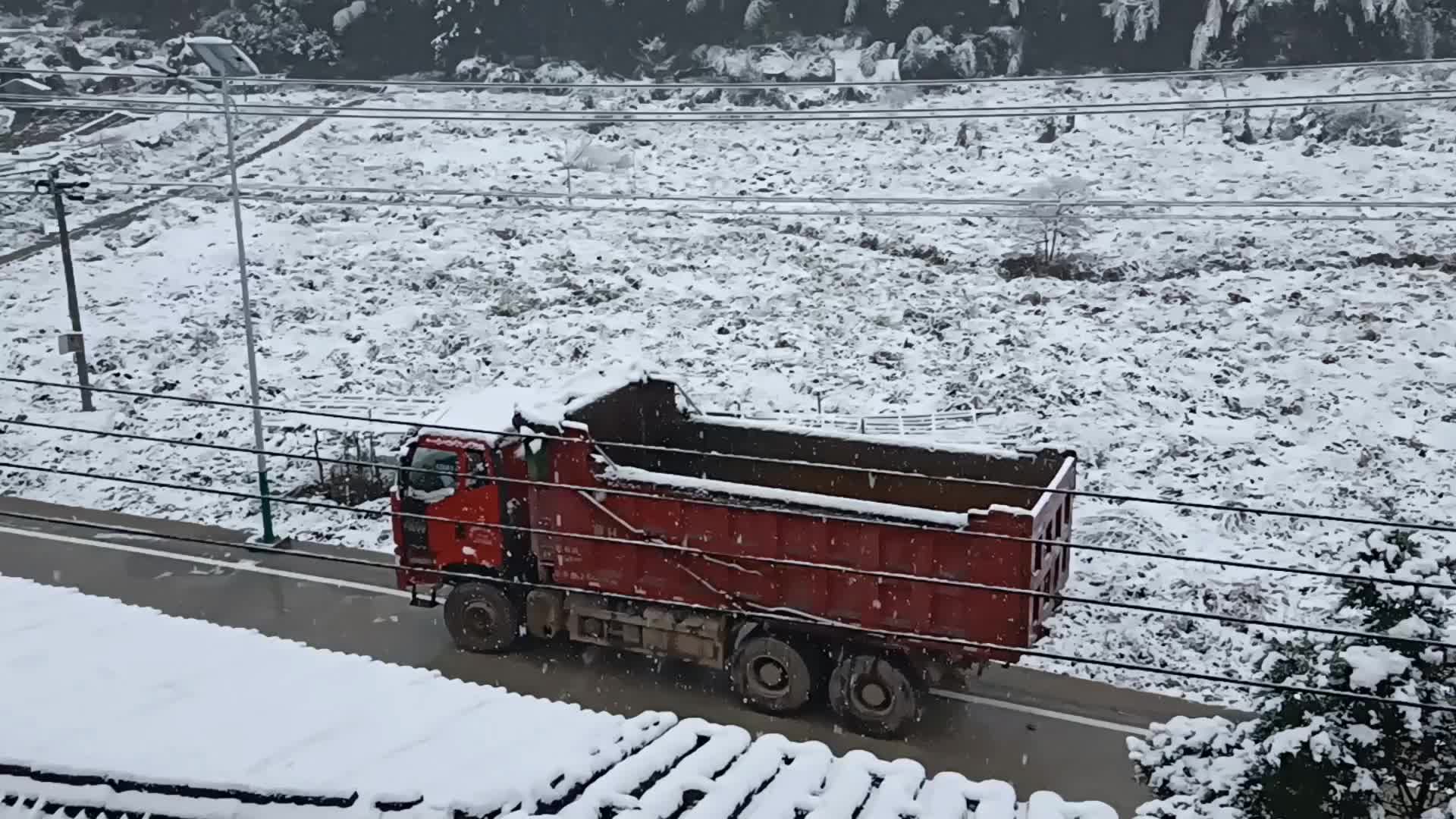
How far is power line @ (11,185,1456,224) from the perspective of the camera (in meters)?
23.7

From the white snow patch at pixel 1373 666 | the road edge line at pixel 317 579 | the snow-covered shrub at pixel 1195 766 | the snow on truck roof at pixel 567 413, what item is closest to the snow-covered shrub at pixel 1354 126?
the snow on truck roof at pixel 567 413

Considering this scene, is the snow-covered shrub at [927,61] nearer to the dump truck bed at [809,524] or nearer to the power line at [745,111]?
the power line at [745,111]

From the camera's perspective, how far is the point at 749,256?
85.5ft

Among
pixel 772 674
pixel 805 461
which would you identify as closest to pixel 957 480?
pixel 772 674

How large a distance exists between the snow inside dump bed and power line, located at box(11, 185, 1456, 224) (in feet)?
41.4

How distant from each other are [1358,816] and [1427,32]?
29.8m

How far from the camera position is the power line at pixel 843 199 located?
77.8ft

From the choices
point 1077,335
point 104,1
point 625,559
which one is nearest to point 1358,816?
point 625,559

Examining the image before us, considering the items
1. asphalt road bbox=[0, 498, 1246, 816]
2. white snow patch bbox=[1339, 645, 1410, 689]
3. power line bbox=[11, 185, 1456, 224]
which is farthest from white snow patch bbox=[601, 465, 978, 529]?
power line bbox=[11, 185, 1456, 224]

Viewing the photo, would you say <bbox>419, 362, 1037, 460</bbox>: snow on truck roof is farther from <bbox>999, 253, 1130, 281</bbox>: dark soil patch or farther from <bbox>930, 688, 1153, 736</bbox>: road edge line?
<bbox>999, 253, 1130, 281</bbox>: dark soil patch

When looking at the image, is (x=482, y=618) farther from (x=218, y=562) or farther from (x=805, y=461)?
(x=218, y=562)

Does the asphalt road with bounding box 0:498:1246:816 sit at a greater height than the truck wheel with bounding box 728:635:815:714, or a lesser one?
lesser

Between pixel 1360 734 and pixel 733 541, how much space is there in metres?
6.01

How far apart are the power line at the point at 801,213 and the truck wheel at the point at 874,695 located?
15654 mm
